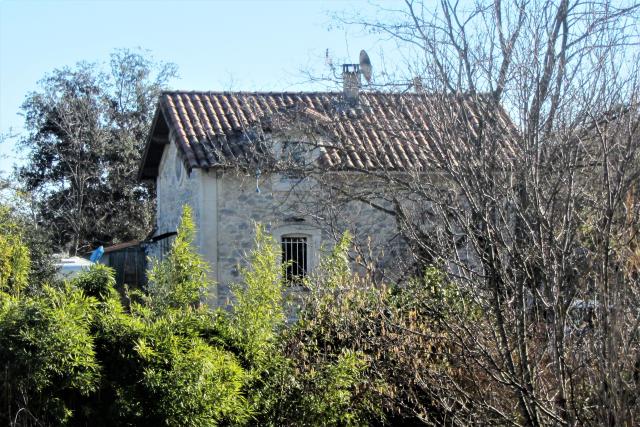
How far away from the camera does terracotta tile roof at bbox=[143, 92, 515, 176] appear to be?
5371 mm

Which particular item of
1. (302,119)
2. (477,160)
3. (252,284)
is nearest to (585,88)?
(477,160)

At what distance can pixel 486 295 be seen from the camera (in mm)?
5371

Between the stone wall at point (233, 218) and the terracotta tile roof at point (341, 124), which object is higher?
the terracotta tile roof at point (341, 124)

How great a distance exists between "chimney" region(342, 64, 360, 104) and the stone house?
9cm

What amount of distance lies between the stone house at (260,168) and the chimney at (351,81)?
3.4 inches

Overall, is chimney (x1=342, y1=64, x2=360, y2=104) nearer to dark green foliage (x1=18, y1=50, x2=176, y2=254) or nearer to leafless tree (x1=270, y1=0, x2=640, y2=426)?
Answer: leafless tree (x1=270, y1=0, x2=640, y2=426)

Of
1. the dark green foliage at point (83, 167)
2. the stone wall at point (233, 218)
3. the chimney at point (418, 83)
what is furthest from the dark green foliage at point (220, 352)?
the dark green foliage at point (83, 167)

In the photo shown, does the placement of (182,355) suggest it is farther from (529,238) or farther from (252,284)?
(529,238)

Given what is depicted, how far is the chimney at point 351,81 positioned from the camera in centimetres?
993

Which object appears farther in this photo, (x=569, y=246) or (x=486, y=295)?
A: (x=486, y=295)

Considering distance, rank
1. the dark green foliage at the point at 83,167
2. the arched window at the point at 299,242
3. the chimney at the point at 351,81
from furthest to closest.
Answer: the dark green foliage at the point at 83,167 < the arched window at the point at 299,242 < the chimney at the point at 351,81

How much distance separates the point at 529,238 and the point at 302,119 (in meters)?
7.93

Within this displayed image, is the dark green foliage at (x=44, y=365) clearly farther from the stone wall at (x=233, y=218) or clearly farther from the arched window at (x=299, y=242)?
the arched window at (x=299, y=242)

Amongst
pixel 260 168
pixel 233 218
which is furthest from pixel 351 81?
pixel 233 218
